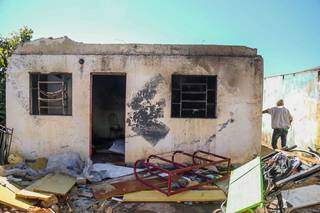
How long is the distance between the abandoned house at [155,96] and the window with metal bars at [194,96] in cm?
3

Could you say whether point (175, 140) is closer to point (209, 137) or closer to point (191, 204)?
point (209, 137)

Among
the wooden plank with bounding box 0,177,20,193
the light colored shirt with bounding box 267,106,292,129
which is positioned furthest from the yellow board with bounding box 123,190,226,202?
the light colored shirt with bounding box 267,106,292,129

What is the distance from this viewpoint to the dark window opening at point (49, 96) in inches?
296

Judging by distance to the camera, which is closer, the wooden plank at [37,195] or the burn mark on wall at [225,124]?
the wooden plank at [37,195]

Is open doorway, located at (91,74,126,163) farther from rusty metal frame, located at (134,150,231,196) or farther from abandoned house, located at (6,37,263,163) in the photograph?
rusty metal frame, located at (134,150,231,196)

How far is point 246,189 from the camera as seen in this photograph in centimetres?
312

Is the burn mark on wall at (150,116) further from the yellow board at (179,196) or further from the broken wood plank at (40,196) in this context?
the broken wood plank at (40,196)

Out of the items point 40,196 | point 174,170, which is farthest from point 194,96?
point 40,196

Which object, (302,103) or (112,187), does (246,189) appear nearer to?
(112,187)

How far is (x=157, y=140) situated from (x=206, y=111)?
152 cm

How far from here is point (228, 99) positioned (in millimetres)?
7211

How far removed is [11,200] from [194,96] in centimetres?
Answer: 478

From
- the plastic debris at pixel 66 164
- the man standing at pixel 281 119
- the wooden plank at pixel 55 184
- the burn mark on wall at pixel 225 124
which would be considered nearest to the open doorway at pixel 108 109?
the plastic debris at pixel 66 164

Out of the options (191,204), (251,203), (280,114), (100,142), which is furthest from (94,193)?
(280,114)
